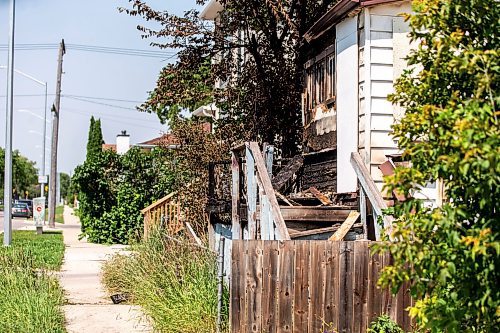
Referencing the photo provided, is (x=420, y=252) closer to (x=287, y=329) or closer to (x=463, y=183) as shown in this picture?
(x=463, y=183)

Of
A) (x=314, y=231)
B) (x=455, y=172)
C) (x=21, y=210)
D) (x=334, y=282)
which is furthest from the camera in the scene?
(x=21, y=210)

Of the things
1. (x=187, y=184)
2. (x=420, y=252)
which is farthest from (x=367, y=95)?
(x=187, y=184)

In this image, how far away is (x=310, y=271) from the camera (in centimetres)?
769

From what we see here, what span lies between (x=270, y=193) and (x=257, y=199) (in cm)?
176

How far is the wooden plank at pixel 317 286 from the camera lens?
25.2 ft

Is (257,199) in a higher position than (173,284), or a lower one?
higher

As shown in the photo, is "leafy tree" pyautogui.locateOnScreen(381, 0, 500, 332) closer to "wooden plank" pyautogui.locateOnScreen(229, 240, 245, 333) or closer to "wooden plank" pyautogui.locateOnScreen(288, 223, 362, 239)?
"wooden plank" pyautogui.locateOnScreen(229, 240, 245, 333)

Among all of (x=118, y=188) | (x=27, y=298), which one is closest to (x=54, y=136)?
(x=118, y=188)

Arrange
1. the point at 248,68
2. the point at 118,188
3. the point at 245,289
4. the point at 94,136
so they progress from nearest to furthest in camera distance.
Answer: the point at 245,289
the point at 248,68
the point at 118,188
the point at 94,136

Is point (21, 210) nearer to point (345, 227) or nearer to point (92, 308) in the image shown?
point (92, 308)

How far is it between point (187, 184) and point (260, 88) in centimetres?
358

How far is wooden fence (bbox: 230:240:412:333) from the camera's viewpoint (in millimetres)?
7684

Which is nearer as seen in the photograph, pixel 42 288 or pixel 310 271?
pixel 310 271

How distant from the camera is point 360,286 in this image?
7.71 m
